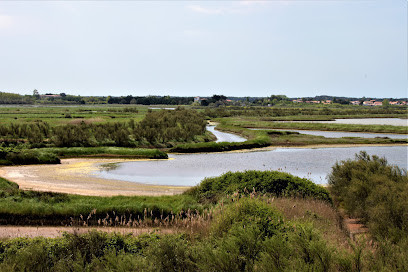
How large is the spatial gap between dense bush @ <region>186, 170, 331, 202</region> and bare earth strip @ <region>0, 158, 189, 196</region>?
2.98 m

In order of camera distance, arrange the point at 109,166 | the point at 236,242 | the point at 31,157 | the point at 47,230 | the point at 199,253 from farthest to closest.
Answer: the point at 109,166 → the point at 31,157 → the point at 47,230 → the point at 236,242 → the point at 199,253

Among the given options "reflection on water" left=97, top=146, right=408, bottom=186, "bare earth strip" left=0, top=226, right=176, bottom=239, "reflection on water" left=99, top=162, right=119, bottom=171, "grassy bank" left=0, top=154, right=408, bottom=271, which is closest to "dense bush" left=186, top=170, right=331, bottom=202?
"grassy bank" left=0, top=154, right=408, bottom=271

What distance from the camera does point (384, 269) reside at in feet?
24.3

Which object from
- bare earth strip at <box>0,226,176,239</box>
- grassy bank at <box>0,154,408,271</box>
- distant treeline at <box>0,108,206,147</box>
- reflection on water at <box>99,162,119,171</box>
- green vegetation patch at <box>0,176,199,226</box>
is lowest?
reflection on water at <box>99,162,119,171</box>

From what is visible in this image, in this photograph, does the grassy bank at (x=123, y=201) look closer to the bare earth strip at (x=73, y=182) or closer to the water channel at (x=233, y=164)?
the bare earth strip at (x=73, y=182)

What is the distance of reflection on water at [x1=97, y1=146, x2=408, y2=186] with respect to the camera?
81.3 feet

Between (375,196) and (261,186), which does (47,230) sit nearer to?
(261,186)

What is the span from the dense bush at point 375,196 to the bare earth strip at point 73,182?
27.0 feet

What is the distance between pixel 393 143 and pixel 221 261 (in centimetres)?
4415

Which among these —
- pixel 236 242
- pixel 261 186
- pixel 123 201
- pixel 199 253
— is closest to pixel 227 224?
pixel 236 242

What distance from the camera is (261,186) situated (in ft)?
54.2

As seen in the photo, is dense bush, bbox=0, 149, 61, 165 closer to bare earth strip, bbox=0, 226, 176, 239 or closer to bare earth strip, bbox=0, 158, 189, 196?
bare earth strip, bbox=0, 158, 189, 196

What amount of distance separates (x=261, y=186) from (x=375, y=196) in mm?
4735

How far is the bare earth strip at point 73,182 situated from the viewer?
762 inches
